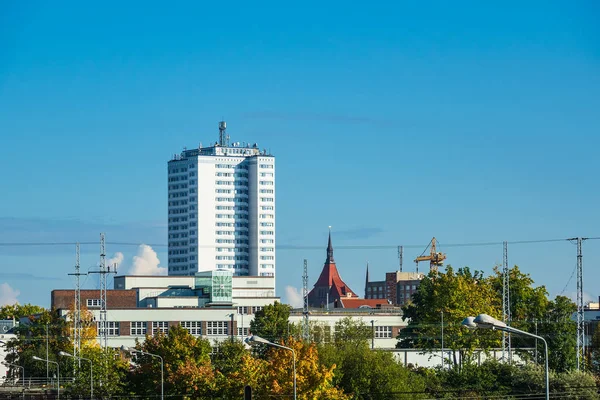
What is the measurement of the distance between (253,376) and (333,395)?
639 centimetres

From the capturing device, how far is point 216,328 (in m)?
162

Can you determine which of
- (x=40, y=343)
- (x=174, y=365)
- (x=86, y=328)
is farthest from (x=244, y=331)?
(x=174, y=365)

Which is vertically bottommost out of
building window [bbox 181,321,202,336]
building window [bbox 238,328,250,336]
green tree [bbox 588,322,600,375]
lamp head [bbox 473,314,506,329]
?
green tree [bbox 588,322,600,375]

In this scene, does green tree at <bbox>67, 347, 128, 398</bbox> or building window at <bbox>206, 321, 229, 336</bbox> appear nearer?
green tree at <bbox>67, 347, 128, 398</bbox>

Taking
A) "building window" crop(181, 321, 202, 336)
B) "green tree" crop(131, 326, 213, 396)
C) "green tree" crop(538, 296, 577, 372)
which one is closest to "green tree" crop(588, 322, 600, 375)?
"green tree" crop(538, 296, 577, 372)

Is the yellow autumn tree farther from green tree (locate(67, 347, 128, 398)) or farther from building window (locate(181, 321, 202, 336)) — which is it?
green tree (locate(67, 347, 128, 398))

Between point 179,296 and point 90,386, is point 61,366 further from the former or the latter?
point 179,296

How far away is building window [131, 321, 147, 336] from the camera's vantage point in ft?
517

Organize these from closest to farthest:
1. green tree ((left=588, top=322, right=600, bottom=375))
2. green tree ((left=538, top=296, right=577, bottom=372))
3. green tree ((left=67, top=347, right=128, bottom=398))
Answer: green tree ((left=67, top=347, right=128, bottom=398)) < green tree ((left=588, top=322, right=600, bottom=375)) < green tree ((left=538, top=296, right=577, bottom=372))

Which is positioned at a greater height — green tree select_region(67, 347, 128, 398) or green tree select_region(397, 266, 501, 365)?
green tree select_region(397, 266, 501, 365)

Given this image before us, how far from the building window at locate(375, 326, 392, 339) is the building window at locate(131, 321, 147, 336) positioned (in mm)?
39673

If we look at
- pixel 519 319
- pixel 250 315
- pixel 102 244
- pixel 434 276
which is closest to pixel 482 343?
pixel 434 276

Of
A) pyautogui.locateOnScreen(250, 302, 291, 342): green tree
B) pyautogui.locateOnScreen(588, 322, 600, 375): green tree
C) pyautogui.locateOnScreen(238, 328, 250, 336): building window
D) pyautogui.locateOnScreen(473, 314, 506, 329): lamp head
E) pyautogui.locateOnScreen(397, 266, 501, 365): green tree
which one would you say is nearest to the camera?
pyautogui.locateOnScreen(473, 314, 506, 329): lamp head

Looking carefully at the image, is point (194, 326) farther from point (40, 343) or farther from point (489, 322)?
point (489, 322)
